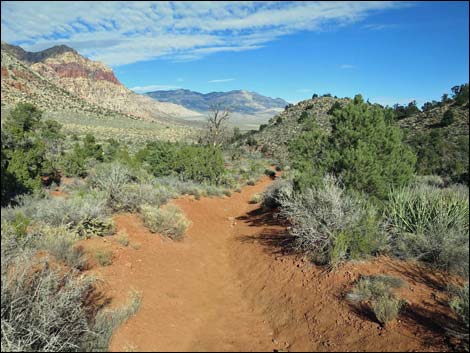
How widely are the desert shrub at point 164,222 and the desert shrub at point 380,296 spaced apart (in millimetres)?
5677

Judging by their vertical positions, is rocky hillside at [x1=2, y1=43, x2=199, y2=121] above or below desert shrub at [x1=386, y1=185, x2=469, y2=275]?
above

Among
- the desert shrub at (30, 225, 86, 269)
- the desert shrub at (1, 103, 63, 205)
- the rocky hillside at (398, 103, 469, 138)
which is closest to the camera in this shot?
the desert shrub at (30, 225, 86, 269)

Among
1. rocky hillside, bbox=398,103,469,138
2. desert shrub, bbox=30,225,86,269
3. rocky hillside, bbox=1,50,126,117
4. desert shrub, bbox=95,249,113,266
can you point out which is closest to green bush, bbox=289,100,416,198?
desert shrub, bbox=95,249,113,266

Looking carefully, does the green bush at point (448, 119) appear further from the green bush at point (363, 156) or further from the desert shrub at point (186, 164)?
the green bush at point (363, 156)

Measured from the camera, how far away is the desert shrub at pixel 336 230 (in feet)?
23.9

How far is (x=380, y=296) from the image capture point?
18.7ft

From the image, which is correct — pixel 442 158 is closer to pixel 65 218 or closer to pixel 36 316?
pixel 65 218

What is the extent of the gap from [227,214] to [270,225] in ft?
10.3

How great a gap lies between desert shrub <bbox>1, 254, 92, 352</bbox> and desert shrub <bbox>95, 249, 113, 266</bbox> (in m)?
2.52

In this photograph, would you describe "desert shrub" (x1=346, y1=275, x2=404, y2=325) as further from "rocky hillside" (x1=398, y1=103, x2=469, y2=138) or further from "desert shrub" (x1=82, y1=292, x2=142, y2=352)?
"rocky hillside" (x1=398, y1=103, x2=469, y2=138)

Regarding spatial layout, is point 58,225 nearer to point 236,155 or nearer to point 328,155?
point 328,155

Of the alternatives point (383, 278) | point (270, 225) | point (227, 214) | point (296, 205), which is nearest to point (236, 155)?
point (227, 214)

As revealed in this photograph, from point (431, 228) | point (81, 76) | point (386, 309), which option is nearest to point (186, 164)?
point (431, 228)

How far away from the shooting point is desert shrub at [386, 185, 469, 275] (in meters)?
6.49
